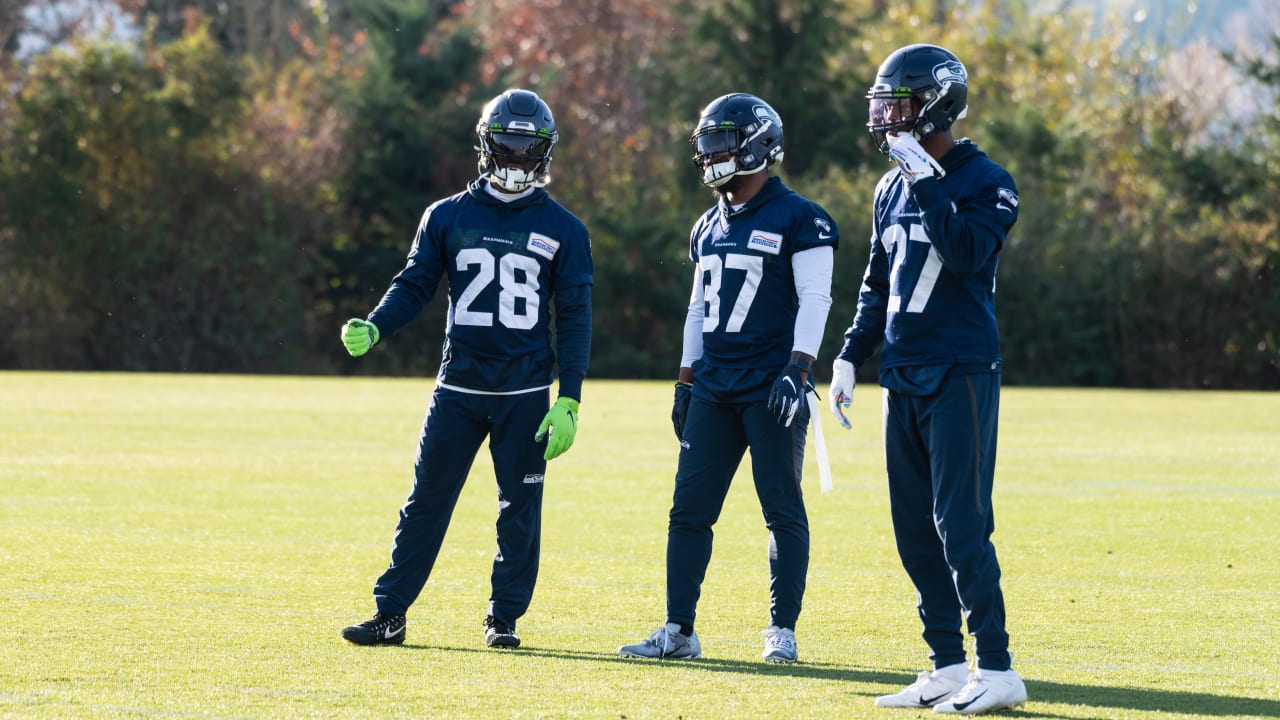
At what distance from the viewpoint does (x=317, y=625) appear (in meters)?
6.97

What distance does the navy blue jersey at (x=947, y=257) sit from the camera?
5379 mm

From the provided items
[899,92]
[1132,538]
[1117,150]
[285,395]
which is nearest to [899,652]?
[899,92]

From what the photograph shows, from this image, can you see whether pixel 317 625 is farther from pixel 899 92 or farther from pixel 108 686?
pixel 899 92

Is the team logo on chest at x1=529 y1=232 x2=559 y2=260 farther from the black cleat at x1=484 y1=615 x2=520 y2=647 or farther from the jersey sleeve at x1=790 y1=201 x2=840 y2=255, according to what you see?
the black cleat at x1=484 y1=615 x2=520 y2=647

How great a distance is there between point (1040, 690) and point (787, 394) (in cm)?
143

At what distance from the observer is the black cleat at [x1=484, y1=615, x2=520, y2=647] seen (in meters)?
6.61

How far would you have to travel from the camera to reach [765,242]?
666 centimetres

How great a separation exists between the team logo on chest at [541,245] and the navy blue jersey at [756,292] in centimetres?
68

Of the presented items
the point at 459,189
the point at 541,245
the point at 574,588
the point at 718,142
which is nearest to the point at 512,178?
the point at 541,245

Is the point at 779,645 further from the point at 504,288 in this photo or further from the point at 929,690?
the point at 504,288

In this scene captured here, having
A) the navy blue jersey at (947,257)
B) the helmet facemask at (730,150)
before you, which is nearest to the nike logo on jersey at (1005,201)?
the navy blue jersey at (947,257)

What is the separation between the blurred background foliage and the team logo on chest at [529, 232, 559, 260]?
89.9 ft

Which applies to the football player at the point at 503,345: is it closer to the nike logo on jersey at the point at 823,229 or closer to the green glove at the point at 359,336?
the green glove at the point at 359,336

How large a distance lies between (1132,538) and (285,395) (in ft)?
58.1
